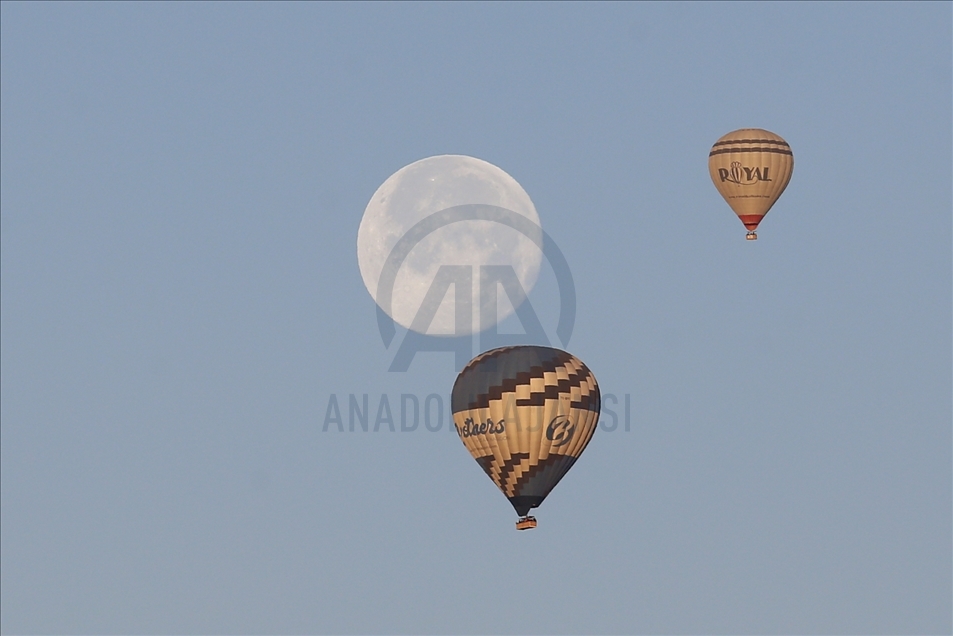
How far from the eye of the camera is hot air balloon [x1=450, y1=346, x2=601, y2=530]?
281ft

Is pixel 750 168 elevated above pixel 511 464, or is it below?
above

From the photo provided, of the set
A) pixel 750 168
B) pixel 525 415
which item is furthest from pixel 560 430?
pixel 750 168

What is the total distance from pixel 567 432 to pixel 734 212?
1765 centimetres

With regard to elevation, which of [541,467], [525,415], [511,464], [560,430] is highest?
[525,415]

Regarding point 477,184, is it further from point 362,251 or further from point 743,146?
point 743,146

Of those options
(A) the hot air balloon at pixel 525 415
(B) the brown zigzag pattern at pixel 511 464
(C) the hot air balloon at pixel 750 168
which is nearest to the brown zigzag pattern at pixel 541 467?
(A) the hot air balloon at pixel 525 415

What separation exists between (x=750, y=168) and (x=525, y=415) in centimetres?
1874

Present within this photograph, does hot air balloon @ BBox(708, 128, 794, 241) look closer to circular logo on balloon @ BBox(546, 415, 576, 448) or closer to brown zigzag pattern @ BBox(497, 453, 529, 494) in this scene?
circular logo on balloon @ BBox(546, 415, 576, 448)

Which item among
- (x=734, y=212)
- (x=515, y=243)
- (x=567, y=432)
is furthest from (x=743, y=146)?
(x=567, y=432)

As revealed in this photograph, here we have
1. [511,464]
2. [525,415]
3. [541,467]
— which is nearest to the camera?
[525,415]

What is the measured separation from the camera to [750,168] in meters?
99.7

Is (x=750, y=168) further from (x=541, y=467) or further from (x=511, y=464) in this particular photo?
(x=511, y=464)

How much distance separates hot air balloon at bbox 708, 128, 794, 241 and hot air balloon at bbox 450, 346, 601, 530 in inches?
606

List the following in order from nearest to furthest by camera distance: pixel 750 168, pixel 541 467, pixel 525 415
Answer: pixel 525 415 < pixel 541 467 < pixel 750 168
